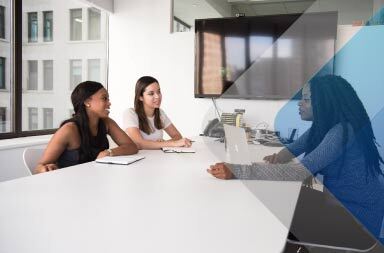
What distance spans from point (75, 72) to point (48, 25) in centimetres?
64

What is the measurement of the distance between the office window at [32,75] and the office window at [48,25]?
49 cm

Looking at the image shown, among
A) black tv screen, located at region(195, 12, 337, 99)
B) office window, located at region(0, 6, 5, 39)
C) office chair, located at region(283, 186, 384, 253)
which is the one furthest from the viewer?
black tv screen, located at region(195, 12, 337, 99)

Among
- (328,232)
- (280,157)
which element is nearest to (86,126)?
(280,157)

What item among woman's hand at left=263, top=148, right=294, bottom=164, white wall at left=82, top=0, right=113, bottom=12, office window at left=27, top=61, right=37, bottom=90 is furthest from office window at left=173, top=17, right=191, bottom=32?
woman's hand at left=263, top=148, right=294, bottom=164

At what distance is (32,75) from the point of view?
12.2 feet

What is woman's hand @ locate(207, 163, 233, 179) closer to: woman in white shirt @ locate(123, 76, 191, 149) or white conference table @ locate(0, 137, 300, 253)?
white conference table @ locate(0, 137, 300, 253)

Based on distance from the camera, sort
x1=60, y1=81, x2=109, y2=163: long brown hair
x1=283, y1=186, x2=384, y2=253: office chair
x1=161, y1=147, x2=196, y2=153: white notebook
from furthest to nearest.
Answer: x1=161, y1=147, x2=196, y2=153: white notebook, x1=60, y1=81, x2=109, y2=163: long brown hair, x1=283, y1=186, x2=384, y2=253: office chair

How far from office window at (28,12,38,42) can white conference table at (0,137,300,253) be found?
2.60 m

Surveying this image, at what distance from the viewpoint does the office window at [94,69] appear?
4.58 meters

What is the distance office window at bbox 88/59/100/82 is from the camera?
458cm

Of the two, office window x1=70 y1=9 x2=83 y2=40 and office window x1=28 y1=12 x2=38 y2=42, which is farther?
office window x1=70 y1=9 x2=83 y2=40

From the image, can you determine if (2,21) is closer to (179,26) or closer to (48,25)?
(48,25)

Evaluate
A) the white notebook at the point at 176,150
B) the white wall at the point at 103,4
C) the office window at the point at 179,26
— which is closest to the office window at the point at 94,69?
the white wall at the point at 103,4

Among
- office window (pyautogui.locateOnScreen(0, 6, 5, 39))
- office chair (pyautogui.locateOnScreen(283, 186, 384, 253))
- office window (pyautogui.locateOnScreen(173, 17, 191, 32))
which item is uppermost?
office window (pyautogui.locateOnScreen(173, 17, 191, 32))
